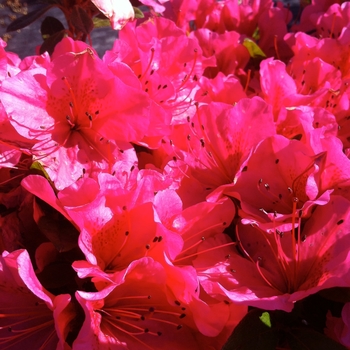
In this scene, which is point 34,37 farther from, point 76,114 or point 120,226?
point 120,226

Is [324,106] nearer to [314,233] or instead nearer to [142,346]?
[314,233]

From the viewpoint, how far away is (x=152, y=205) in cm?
63

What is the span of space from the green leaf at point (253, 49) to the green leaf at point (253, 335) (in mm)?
775

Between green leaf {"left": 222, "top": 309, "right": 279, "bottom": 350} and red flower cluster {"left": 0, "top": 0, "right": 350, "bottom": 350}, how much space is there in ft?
0.06

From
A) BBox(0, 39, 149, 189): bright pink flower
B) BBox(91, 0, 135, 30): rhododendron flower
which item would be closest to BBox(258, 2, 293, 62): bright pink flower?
BBox(91, 0, 135, 30): rhododendron flower

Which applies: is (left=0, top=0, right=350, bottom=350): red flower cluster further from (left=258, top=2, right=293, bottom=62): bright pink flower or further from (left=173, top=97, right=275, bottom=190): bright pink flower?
(left=258, top=2, right=293, bottom=62): bright pink flower

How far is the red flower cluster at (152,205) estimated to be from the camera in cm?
63

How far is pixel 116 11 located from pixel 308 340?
2.11 ft

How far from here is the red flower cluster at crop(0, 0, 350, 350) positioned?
0.63 m

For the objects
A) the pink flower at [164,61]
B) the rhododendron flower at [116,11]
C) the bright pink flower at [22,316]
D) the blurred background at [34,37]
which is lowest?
the blurred background at [34,37]

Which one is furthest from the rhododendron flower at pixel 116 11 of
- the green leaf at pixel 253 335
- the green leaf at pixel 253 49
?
the green leaf at pixel 253 335

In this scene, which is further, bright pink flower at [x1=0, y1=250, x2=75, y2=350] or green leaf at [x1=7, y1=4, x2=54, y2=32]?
green leaf at [x1=7, y1=4, x2=54, y2=32]

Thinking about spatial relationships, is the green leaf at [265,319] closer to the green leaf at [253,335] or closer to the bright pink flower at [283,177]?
the green leaf at [253,335]

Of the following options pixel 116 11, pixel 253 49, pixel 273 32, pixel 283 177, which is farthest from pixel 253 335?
pixel 273 32
